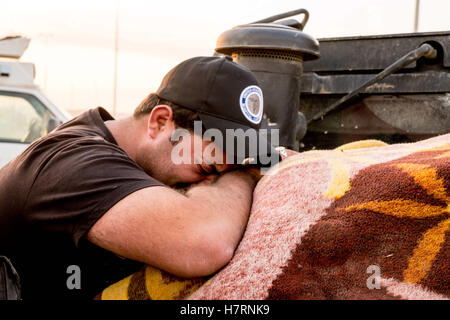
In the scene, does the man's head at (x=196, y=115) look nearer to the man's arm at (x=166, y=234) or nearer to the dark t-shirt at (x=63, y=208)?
the dark t-shirt at (x=63, y=208)

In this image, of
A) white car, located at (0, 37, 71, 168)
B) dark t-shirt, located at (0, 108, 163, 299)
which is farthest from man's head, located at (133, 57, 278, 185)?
white car, located at (0, 37, 71, 168)

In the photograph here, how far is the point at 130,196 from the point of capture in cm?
138

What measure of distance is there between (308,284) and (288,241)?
0.12 m

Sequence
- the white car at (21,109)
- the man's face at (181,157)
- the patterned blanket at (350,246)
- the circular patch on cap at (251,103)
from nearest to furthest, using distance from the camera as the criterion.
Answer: the patterned blanket at (350,246) → the man's face at (181,157) → the circular patch on cap at (251,103) → the white car at (21,109)

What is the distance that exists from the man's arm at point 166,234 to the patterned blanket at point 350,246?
5 cm

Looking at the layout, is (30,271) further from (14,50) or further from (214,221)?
(14,50)

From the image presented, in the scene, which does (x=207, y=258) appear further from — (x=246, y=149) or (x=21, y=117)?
(x=21, y=117)

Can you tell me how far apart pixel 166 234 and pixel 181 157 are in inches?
19.2

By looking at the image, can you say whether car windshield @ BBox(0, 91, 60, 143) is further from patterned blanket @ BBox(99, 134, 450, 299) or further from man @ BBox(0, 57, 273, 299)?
patterned blanket @ BBox(99, 134, 450, 299)

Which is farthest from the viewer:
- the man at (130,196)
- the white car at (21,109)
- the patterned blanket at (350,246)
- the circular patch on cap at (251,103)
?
the white car at (21,109)

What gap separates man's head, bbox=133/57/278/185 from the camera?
1795 millimetres

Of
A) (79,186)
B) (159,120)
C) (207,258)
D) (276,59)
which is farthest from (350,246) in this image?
(276,59)

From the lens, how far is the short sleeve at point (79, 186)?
140cm

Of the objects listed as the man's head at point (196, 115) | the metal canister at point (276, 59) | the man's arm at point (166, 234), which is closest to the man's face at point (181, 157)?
the man's head at point (196, 115)
